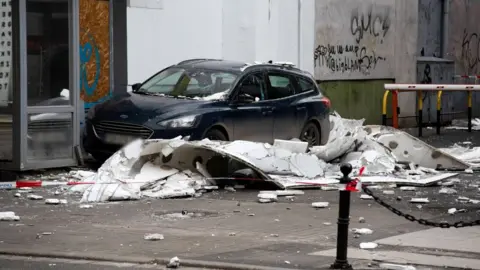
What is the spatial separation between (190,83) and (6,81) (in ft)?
9.67

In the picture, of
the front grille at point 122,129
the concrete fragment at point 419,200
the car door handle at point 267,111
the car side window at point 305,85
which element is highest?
the car side window at point 305,85

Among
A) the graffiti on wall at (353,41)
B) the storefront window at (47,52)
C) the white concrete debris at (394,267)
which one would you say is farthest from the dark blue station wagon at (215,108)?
the white concrete debris at (394,267)

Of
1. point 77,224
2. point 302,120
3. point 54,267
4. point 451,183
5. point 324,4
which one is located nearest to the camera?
point 54,267

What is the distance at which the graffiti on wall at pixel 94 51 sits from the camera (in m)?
17.7

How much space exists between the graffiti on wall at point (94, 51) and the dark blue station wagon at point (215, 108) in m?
1.25

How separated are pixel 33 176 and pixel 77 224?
4440 millimetres

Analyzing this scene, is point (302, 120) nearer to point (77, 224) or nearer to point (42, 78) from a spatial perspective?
point (42, 78)

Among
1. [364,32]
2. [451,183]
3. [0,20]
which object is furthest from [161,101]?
[364,32]

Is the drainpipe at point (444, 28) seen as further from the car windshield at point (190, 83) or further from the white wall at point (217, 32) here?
the car windshield at point (190, 83)

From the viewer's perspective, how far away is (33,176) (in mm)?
15461

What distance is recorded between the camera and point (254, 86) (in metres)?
16.9

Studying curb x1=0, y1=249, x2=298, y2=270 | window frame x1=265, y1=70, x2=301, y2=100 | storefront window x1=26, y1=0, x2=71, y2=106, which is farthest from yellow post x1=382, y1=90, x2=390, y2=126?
curb x1=0, y1=249, x2=298, y2=270

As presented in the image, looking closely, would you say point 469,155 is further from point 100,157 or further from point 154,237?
point 154,237

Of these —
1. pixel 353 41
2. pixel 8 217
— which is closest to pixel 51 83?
pixel 8 217
